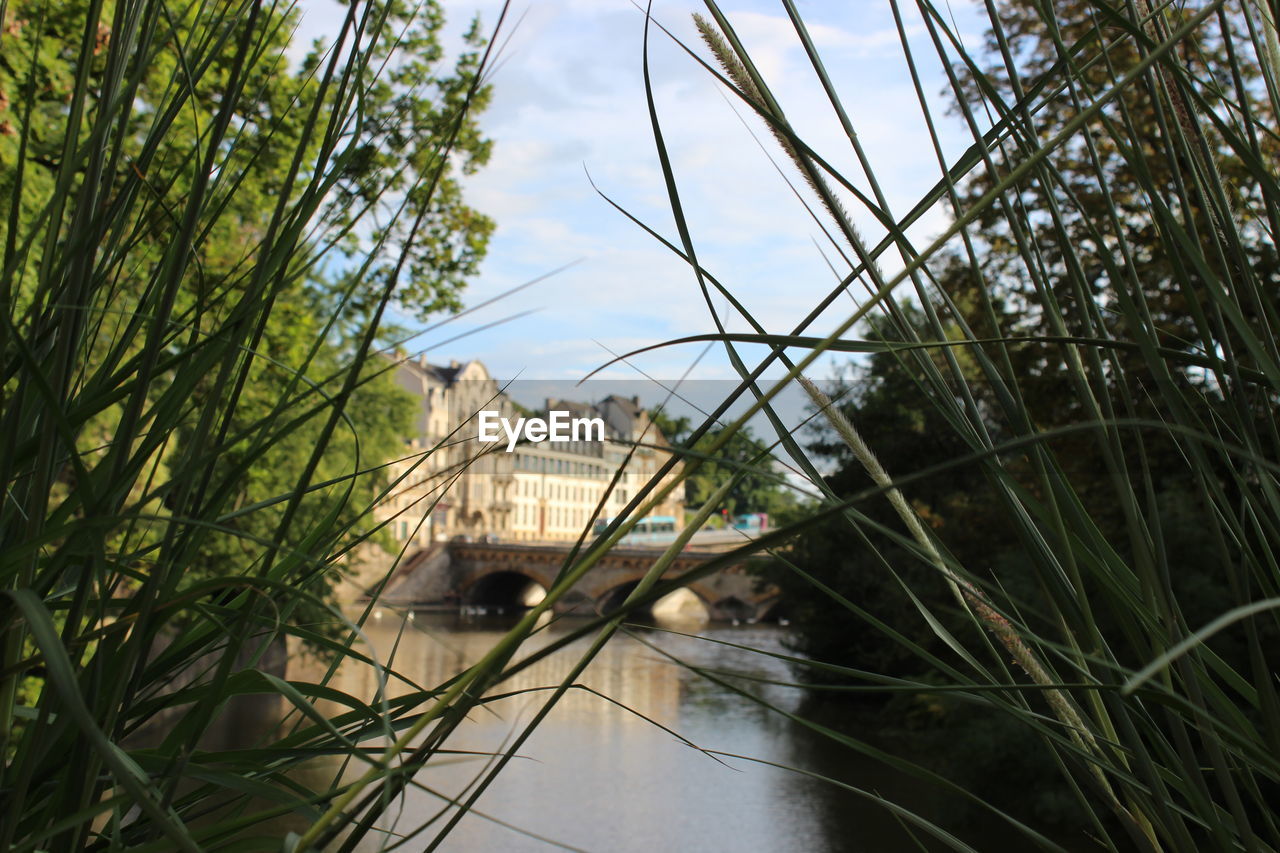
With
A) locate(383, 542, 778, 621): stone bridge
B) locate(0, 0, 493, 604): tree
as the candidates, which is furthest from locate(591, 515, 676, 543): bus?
locate(0, 0, 493, 604): tree

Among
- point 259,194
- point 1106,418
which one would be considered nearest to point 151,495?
point 1106,418

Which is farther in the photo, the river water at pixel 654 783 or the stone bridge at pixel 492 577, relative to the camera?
the stone bridge at pixel 492 577

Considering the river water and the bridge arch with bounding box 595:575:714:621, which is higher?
the bridge arch with bounding box 595:575:714:621

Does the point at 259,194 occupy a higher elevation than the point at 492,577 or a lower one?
lower

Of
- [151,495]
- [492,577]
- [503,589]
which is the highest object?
[492,577]

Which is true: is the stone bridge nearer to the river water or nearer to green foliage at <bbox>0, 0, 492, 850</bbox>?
the river water

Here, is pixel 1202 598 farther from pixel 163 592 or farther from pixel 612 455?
pixel 612 455

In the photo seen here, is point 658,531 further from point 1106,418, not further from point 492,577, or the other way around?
point 1106,418

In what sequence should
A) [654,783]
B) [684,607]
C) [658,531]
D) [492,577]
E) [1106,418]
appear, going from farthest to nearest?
[684,607], [492,577], [658,531], [654,783], [1106,418]

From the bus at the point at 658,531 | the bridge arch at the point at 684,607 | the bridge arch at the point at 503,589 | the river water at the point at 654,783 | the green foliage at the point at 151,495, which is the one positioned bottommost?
the river water at the point at 654,783

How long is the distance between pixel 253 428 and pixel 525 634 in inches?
8.3

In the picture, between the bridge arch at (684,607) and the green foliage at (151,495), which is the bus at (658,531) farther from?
the green foliage at (151,495)

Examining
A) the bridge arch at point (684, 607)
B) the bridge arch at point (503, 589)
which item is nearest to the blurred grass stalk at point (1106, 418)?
the bridge arch at point (684, 607)

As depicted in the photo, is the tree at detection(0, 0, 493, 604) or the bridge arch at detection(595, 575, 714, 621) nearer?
the tree at detection(0, 0, 493, 604)
